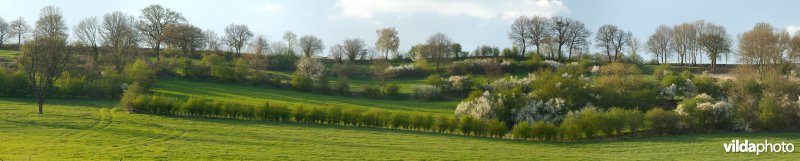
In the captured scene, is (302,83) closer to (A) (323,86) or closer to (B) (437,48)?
(A) (323,86)

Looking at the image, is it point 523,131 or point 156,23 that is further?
point 156,23

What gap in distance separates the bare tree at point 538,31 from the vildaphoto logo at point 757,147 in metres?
70.2

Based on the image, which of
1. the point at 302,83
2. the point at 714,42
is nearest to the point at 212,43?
the point at 302,83

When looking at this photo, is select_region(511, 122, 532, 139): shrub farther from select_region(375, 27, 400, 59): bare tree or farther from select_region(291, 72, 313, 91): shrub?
select_region(375, 27, 400, 59): bare tree

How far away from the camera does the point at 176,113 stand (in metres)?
58.3

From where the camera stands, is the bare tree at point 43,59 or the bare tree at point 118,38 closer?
the bare tree at point 43,59

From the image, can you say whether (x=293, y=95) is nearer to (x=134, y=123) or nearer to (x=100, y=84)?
(x=100, y=84)

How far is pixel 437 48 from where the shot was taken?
111 metres

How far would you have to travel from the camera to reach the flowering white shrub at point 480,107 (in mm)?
59969

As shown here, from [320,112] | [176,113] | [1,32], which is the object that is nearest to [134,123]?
[176,113]

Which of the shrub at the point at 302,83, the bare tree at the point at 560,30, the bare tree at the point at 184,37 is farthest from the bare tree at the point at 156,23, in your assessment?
the bare tree at the point at 560,30

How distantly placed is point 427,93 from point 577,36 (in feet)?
147

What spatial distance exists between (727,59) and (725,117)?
5935 cm

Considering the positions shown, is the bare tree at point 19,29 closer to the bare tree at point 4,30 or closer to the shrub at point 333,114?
the bare tree at point 4,30
